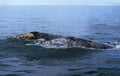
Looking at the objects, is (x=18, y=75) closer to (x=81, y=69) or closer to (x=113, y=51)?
(x=81, y=69)

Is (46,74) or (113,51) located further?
(113,51)

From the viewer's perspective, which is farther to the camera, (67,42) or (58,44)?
(67,42)

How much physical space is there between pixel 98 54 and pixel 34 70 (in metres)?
6.32

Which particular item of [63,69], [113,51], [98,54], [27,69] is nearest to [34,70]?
[27,69]

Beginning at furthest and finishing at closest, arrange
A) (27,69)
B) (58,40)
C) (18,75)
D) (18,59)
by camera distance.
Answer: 1. (58,40)
2. (18,59)
3. (27,69)
4. (18,75)

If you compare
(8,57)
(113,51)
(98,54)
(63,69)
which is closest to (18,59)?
(8,57)

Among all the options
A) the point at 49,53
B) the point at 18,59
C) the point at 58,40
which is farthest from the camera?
the point at 58,40

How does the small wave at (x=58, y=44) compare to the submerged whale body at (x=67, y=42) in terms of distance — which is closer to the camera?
the small wave at (x=58, y=44)

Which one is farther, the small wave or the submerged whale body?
the submerged whale body

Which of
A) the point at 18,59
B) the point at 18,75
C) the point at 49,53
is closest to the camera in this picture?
the point at 18,75

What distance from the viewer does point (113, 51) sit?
961 inches

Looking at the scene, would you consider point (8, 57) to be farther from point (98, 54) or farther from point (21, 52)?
point (98, 54)

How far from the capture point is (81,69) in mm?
18828

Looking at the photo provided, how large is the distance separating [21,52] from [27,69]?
495 cm
